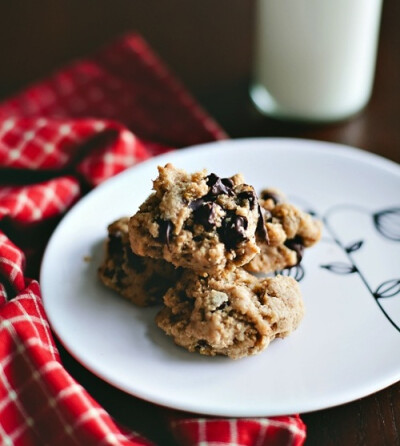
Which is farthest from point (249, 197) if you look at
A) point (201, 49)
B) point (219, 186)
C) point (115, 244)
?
point (201, 49)

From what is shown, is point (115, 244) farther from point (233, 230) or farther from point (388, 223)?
point (388, 223)

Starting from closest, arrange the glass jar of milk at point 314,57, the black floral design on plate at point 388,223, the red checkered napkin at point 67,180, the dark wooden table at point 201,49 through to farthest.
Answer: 1. the red checkered napkin at point 67,180
2. the black floral design on plate at point 388,223
3. the glass jar of milk at point 314,57
4. the dark wooden table at point 201,49

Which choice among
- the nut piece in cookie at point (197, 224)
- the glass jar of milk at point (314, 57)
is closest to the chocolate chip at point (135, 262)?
the nut piece in cookie at point (197, 224)

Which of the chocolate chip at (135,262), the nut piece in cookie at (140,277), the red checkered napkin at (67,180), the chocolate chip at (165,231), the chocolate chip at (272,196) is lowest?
the red checkered napkin at (67,180)

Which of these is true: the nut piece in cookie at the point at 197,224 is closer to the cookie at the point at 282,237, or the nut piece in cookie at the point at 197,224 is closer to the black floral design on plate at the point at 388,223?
the cookie at the point at 282,237

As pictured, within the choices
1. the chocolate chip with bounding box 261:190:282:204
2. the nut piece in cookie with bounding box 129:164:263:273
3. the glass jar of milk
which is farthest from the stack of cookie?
the glass jar of milk

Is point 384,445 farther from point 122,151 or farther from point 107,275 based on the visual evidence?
point 122,151
